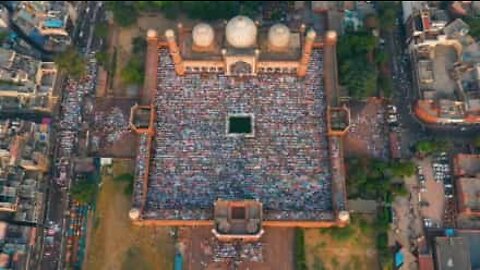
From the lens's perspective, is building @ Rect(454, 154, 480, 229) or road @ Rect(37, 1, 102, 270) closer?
building @ Rect(454, 154, 480, 229)

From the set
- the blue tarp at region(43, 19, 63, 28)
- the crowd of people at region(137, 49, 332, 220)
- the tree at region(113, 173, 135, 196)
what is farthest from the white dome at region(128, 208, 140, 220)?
the blue tarp at region(43, 19, 63, 28)

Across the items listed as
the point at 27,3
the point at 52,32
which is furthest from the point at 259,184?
the point at 27,3

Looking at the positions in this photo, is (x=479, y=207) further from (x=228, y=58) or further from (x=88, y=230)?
(x=88, y=230)

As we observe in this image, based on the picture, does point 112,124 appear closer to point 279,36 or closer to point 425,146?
point 279,36

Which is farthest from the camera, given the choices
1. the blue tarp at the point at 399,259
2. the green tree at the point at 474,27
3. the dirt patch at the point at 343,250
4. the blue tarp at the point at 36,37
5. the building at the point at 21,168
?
the blue tarp at the point at 36,37

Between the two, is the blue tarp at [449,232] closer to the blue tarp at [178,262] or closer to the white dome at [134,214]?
the blue tarp at [178,262]

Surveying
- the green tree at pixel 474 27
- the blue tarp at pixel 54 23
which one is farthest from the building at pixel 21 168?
the green tree at pixel 474 27

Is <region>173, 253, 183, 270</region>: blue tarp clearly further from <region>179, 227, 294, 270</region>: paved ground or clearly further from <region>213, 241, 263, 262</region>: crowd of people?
<region>213, 241, 263, 262</region>: crowd of people
